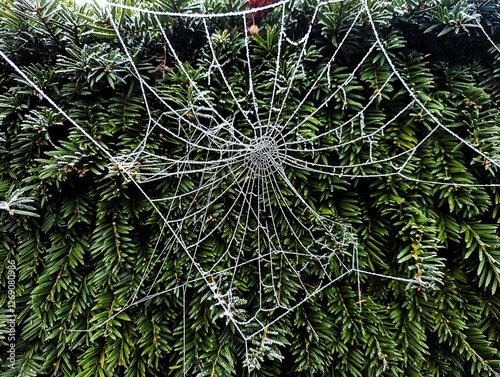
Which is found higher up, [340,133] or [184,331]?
[340,133]

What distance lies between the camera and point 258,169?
2.01ft

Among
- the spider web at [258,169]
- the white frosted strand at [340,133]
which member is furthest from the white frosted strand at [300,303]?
the white frosted strand at [340,133]

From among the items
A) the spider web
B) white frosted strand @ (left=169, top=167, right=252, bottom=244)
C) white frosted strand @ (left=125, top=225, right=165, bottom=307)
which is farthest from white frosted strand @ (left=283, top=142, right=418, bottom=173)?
white frosted strand @ (left=125, top=225, right=165, bottom=307)

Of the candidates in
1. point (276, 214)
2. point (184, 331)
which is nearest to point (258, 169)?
point (276, 214)

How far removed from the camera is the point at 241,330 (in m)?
0.58

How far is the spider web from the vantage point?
0.58 meters

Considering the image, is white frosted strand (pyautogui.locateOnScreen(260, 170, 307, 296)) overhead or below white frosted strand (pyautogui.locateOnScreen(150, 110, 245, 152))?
below

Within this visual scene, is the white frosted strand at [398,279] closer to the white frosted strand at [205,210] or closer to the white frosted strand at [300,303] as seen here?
the white frosted strand at [300,303]

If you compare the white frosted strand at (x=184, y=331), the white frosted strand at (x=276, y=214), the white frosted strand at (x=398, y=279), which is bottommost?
the white frosted strand at (x=184, y=331)

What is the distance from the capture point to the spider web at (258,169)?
1.91ft

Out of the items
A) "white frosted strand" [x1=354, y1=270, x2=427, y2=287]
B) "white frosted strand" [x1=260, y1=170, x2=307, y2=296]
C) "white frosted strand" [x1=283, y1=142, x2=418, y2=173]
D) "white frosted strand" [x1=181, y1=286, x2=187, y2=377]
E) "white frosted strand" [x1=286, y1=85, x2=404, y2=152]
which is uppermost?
"white frosted strand" [x1=286, y1=85, x2=404, y2=152]

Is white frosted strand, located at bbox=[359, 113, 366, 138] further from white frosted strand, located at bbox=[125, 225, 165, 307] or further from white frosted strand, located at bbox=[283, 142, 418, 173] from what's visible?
white frosted strand, located at bbox=[125, 225, 165, 307]

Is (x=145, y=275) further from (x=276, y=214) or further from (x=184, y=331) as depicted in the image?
(x=276, y=214)

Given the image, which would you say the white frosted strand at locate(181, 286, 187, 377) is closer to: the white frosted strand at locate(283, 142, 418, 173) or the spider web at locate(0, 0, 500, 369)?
the spider web at locate(0, 0, 500, 369)
